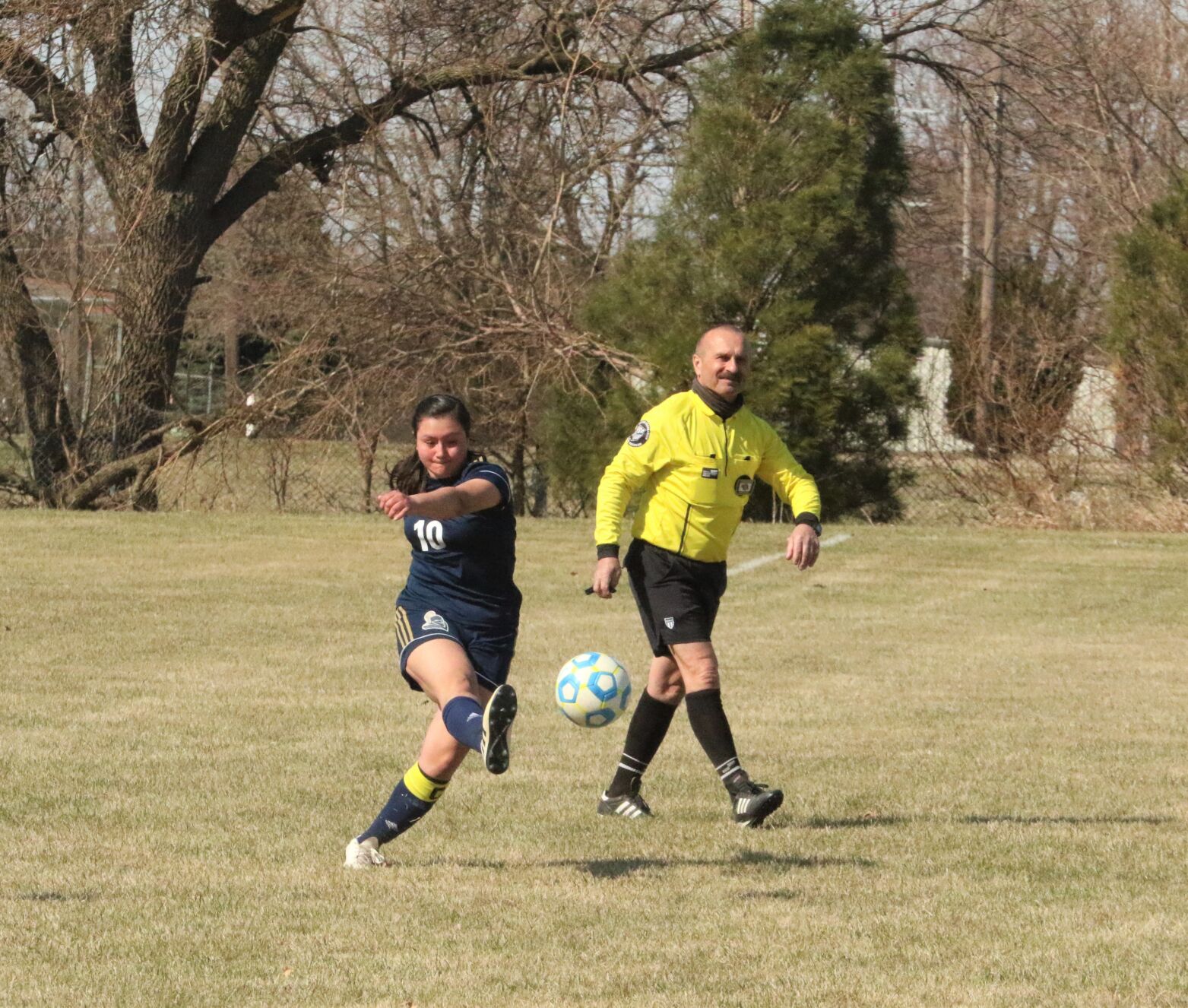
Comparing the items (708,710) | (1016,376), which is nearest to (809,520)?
(708,710)

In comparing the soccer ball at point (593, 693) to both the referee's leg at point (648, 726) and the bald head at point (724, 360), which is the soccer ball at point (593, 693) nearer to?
the referee's leg at point (648, 726)

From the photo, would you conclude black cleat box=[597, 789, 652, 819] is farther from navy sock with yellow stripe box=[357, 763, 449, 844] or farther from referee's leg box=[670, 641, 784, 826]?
navy sock with yellow stripe box=[357, 763, 449, 844]

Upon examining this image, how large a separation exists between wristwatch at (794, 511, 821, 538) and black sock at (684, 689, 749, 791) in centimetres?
74

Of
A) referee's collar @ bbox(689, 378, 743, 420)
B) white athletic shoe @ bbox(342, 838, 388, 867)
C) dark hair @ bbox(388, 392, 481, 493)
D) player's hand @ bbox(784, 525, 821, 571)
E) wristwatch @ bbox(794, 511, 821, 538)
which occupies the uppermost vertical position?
referee's collar @ bbox(689, 378, 743, 420)

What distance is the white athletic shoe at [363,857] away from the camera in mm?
5977

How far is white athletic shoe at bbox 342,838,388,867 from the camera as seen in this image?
598 centimetres

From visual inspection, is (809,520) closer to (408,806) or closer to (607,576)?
(607,576)

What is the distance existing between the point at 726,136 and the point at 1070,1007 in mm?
17500

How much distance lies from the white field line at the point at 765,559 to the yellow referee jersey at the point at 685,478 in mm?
9552

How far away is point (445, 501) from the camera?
5.62 m

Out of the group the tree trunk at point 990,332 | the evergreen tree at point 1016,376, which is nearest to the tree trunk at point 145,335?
the evergreen tree at point 1016,376

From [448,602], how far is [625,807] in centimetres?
142

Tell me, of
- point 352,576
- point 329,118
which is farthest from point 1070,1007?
point 329,118

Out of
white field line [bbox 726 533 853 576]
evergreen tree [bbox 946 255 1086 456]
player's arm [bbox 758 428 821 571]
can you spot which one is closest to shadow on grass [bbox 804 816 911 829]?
player's arm [bbox 758 428 821 571]
